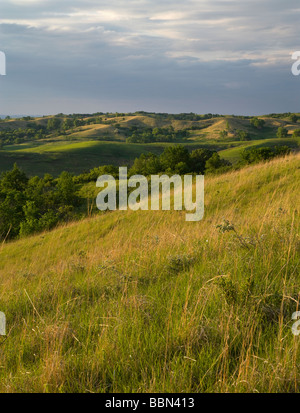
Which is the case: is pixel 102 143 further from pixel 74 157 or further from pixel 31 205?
pixel 31 205

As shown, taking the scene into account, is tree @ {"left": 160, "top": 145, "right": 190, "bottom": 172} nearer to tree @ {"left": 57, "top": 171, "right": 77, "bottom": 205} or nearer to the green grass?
tree @ {"left": 57, "top": 171, "right": 77, "bottom": 205}

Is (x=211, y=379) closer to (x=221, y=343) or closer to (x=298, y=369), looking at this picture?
(x=221, y=343)

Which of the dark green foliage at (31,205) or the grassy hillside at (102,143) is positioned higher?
the grassy hillside at (102,143)

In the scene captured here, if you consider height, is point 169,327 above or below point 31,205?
above

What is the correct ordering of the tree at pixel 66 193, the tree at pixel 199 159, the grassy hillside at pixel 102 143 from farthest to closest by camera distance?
the grassy hillside at pixel 102 143 < the tree at pixel 199 159 < the tree at pixel 66 193

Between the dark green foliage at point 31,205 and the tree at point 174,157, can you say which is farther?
the tree at point 174,157

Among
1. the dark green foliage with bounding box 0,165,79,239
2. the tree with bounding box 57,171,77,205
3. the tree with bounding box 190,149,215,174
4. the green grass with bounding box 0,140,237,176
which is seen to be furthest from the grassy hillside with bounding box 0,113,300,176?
the tree with bounding box 57,171,77,205

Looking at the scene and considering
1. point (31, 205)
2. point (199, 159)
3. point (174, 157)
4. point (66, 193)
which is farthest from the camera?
point (199, 159)

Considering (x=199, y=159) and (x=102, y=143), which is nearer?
(x=199, y=159)

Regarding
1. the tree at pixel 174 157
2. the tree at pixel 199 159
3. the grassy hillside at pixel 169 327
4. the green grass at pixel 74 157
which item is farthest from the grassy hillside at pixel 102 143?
the grassy hillside at pixel 169 327

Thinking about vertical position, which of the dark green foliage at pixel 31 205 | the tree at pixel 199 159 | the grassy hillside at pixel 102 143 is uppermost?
the grassy hillside at pixel 102 143

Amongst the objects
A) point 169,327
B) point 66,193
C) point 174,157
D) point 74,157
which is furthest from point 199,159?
point 74,157

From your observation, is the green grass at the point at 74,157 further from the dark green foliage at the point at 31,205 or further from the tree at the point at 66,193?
the tree at the point at 66,193

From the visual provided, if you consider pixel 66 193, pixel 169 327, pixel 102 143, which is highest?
pixel 102 143
